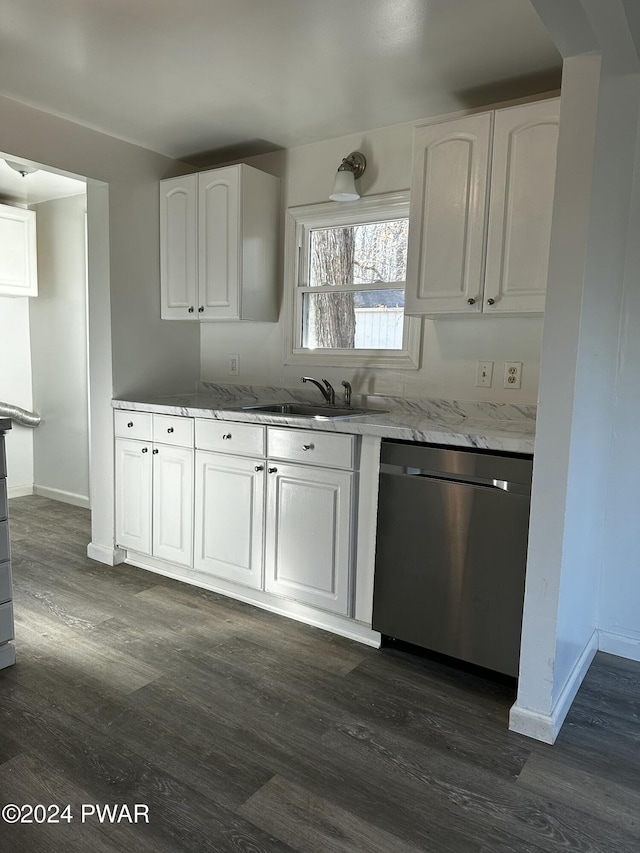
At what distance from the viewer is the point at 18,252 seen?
450cm

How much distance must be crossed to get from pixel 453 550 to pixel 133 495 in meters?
1.88

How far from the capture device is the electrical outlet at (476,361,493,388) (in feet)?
9.01

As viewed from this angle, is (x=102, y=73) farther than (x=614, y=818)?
Yes

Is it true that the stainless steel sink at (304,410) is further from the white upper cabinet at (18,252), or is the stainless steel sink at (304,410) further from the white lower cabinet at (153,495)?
the white upper cabinet at (18,252)

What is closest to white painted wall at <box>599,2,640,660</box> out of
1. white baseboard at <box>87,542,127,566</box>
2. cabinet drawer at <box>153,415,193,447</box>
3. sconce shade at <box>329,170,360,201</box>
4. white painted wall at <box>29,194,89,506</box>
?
sconce shade at <box>329,170,360,201</box>

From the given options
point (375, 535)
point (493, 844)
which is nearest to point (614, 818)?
point (493, 844)

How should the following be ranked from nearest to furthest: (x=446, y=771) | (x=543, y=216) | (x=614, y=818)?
1. (x=614, y=818)
2. (x=446, y=771)
3. (x=543, y=216)

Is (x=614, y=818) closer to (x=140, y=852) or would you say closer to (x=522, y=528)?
(x=522, y=528)

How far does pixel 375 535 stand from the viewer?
2.42 m

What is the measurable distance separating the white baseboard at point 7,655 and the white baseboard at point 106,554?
1103 millimetres

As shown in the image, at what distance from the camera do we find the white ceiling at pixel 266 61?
1979 millimetres

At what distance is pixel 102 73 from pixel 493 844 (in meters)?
3.01

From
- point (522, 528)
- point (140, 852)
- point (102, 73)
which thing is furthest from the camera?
point (102, 73)

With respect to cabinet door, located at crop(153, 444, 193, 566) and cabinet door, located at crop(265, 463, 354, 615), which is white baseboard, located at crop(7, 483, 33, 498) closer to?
cabinet door, located at crop(153, 444, 193, 566)
